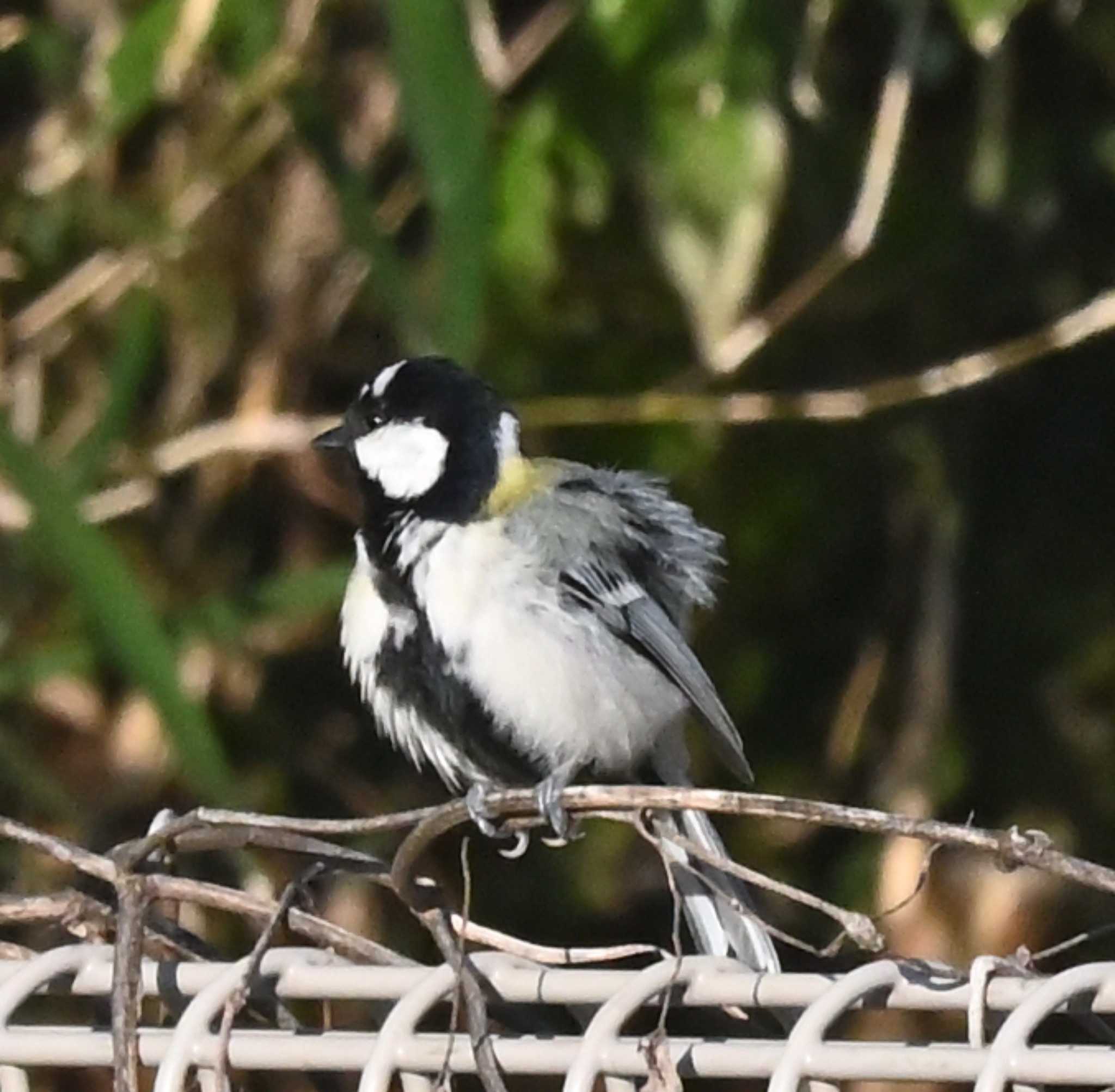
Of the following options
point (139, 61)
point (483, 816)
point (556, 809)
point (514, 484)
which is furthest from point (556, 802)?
point (139, 61)

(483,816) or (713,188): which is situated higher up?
Answer: (713,188)

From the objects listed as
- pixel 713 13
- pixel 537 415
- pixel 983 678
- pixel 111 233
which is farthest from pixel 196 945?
pixel 983 678

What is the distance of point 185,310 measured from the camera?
1711mm

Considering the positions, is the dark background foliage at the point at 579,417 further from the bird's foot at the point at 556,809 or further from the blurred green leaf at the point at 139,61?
the bird's foot at the point at 556,809

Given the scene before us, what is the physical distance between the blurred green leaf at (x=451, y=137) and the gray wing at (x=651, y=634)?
0.20 meters

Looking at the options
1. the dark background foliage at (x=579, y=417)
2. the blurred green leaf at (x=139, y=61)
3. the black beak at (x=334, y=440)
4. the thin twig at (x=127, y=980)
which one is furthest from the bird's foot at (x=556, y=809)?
the blurred green leaf at (x=139, y=61)

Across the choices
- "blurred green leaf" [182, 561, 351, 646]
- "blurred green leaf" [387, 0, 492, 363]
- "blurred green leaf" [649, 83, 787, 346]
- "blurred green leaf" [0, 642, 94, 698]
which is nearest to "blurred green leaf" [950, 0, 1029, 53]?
"blurred green leaf" [649, 83, 787, 346]

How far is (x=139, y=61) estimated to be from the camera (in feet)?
4.39

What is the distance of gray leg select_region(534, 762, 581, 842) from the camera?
0.82 meters

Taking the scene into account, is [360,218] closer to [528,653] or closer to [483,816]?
Answer: [528,653]

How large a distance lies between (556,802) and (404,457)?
1.80 feet

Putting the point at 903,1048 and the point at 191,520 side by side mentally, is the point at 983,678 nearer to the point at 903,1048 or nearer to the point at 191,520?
the point at 191,520

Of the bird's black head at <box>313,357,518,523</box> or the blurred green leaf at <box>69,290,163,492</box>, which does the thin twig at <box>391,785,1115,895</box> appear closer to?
the bird's black head at <box>313,357,518,523</box>

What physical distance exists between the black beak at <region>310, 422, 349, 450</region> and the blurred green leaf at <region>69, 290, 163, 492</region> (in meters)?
0.24
